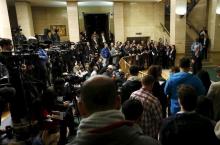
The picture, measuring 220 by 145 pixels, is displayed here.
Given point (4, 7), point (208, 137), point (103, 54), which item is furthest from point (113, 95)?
point (103, 54)

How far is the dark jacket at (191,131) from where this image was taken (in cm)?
161

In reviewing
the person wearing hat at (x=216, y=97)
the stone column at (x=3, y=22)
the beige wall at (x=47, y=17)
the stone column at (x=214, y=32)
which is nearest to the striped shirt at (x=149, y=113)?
→ the person wearing hat at (x=216, y=97)

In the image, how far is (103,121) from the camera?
36.9 inches

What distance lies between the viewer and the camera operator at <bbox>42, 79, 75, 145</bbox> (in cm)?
340

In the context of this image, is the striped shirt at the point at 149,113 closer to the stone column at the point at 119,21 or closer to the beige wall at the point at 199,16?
the beige wall at the point at 199,16

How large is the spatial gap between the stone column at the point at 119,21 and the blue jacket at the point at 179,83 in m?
12.7

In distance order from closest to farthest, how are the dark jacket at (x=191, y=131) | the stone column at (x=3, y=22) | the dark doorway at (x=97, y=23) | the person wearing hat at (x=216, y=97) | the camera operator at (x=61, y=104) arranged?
the dark jacket at (x=191, y=131), the person wearing hat at (x=216, y=97), the camera operator at (x=61, y=104), the stone column at (x=3, y=22), the dark doorway at (x=97, y=23)

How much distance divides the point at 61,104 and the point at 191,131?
8.76 feet

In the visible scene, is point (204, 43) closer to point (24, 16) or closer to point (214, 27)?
point (214, 27)

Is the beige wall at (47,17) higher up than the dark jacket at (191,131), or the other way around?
the beige wall at (47,17)

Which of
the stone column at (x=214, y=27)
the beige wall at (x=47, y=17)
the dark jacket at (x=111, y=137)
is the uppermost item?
the beige wall at (x=47, y=17)

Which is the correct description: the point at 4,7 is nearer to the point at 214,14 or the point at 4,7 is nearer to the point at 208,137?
the point at 208,137

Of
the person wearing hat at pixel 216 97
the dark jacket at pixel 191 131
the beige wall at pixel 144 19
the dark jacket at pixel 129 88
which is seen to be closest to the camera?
the dark jacket at pixel 191 131

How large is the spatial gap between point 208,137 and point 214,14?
37.7 feet
